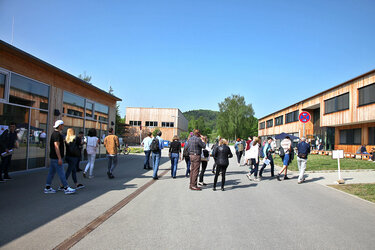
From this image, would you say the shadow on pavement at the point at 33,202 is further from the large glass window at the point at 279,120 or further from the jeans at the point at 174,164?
the large glass window at the point at 279,120

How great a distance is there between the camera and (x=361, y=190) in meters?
8.30

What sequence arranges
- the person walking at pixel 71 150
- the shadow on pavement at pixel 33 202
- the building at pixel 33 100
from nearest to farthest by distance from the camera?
the shadow on pavement at pixel 33 202 → the person walking at pixel 71 150 → the building at pixel 33 100

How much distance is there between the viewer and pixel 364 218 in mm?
5340

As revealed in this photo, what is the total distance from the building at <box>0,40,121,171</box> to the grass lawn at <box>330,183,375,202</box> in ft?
37.8

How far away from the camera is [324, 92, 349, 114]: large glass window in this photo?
24.6 m

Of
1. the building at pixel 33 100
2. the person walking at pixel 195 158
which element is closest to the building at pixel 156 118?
the building at pixel 33 100

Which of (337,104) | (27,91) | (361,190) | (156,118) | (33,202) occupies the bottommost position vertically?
(33,202)

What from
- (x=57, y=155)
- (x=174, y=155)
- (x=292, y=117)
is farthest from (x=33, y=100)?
(x=292, y=117)

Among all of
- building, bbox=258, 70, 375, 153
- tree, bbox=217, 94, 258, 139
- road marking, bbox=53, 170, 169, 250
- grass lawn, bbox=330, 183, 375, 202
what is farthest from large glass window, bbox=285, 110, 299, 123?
road marking, bbox=53, 170, 169, 250

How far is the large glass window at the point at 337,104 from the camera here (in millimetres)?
24625

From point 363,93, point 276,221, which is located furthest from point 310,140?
point 276,221

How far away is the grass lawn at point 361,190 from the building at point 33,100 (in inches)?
454

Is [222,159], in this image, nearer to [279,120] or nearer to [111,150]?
[111,150]

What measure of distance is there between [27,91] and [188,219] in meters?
9.17
